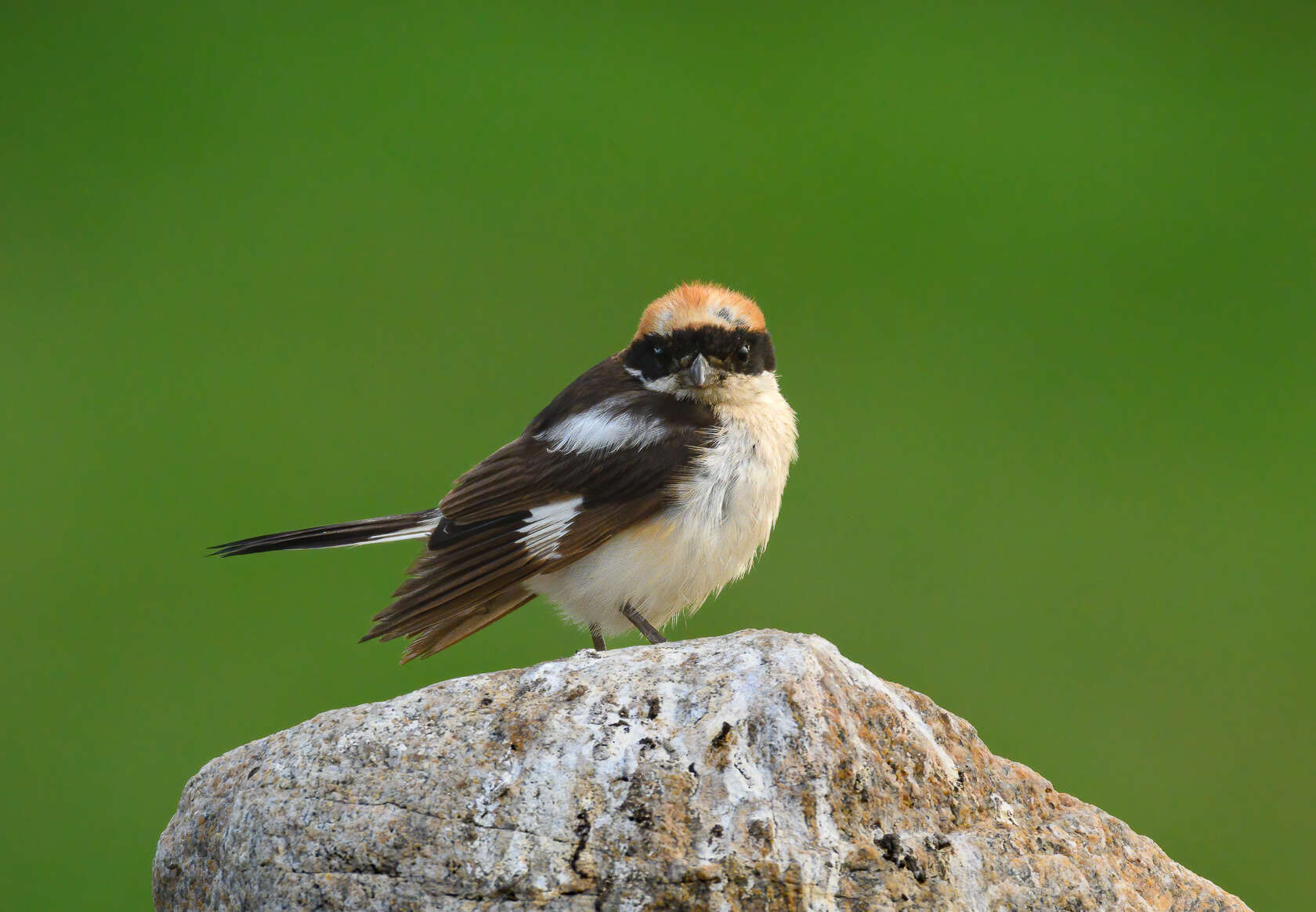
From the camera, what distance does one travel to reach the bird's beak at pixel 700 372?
459 cm

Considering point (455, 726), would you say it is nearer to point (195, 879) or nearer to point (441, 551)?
point (195, 879)

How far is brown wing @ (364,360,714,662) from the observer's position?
14.4 ft

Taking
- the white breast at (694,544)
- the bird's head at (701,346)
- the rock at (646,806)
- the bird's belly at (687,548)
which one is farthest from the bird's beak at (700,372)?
the rock at (646,806)

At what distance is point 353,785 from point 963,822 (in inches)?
57.5

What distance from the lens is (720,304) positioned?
4770 millimetres

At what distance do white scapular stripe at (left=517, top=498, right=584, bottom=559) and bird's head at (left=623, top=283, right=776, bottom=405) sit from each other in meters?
0.62

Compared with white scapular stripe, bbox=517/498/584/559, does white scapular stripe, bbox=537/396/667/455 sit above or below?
above

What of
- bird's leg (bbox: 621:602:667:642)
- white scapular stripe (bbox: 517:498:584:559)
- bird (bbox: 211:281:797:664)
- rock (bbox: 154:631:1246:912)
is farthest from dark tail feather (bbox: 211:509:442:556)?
rock (bbox: 154:631:1246:912)

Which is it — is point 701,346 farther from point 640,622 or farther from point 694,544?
point 640,622

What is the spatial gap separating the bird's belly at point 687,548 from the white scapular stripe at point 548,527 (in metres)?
0.13

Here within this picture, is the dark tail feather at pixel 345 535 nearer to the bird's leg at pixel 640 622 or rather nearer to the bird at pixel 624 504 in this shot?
the bird at pixel 624 504

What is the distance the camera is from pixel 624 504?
14.5ft

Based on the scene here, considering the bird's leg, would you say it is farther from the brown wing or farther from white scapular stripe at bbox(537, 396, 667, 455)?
white scapular stripe at bbox(537, 396, 667, 455)

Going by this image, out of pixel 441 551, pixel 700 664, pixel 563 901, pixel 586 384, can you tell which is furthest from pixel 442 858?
pixel 586 384
